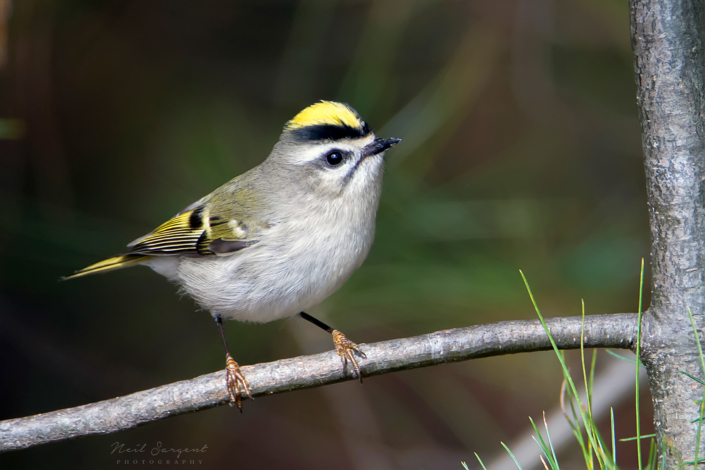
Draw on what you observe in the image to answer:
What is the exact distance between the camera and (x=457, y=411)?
2.05 m

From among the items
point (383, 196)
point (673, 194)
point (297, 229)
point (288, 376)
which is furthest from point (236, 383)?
point (673, 194)

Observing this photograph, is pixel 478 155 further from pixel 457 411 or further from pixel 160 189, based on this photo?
pixel 160 189

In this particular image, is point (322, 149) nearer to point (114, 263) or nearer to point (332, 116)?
point (332, 116)

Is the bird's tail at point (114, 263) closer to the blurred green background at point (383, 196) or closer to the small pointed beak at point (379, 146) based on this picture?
the blurred green background at point (383, 196)

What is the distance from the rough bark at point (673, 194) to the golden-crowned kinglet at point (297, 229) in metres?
0.59

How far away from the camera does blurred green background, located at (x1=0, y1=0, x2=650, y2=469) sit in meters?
1.66

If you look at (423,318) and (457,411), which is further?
(457,411)

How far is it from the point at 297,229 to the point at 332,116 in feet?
0.86

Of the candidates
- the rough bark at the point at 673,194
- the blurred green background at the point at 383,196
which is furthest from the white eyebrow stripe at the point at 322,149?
the rough bark at the point at 673,194

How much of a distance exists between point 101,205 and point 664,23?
1686 mm

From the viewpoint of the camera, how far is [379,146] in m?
1.31

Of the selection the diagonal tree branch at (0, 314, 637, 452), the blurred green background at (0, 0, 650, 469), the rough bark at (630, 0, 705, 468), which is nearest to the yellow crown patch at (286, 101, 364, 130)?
the blurred green background at (0, 0, 650, 469)

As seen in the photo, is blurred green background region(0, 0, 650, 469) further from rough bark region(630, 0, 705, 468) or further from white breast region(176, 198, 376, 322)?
rough bark region(630, 0, 705, 468)

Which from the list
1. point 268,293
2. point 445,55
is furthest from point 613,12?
point 268,293
